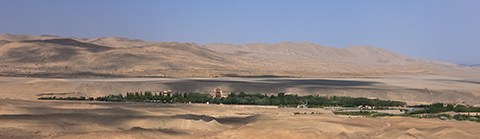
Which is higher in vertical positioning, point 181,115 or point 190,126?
point 181,115

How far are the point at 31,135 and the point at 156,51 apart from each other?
5539 inches

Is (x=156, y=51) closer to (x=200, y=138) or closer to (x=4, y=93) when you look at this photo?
(x=4, y=93)

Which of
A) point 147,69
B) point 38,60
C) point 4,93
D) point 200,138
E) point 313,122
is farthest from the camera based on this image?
point 38,60

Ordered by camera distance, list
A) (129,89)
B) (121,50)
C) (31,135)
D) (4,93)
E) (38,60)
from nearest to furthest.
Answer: (31,135)
(4,93)
(129,89)
(38,60)
(121,50)

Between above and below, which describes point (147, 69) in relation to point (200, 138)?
above

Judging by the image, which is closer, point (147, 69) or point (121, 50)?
point (147, 69)

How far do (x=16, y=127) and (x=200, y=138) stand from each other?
12.3 m

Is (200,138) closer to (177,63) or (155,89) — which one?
(155,89)

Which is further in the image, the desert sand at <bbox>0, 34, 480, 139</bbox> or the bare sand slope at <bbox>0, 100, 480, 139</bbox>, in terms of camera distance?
the desert sand at <bbox>0, 34, 480, 139</bbox>

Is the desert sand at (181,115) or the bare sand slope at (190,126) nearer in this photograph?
the bare sand slope at (190,126)

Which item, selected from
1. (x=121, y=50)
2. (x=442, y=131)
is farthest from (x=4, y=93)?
(x=121, y=50)

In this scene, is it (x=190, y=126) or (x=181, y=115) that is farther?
(x=181, y=115)

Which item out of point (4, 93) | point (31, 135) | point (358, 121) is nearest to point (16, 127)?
point (31, 135)

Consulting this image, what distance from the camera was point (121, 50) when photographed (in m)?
165
